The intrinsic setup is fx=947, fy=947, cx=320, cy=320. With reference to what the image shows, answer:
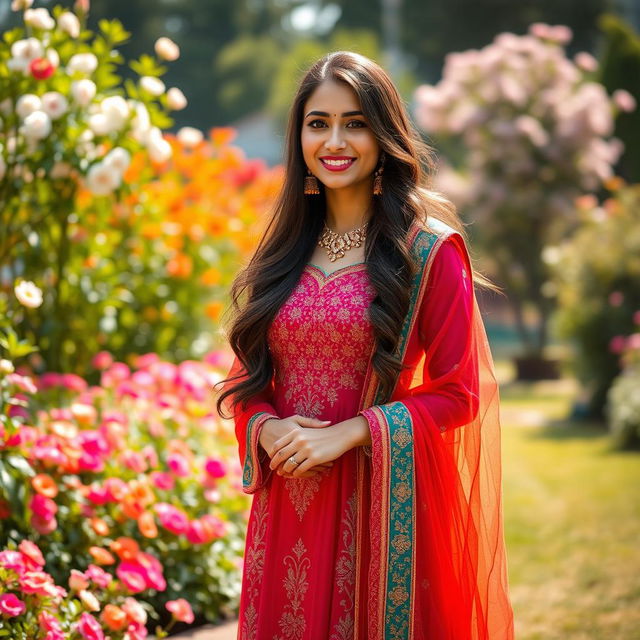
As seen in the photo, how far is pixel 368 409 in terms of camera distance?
216 cm

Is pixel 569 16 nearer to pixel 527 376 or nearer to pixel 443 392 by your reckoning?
pixel 527 376

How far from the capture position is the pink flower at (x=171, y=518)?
313 centimetres

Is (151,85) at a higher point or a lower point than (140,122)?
higher

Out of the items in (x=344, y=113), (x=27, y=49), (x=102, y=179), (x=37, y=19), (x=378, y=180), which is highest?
(x=37, y=19)

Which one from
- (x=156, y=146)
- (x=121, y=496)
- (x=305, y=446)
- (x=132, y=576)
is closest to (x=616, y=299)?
(x=156, y=146)

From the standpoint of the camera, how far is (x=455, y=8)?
98.5 ft

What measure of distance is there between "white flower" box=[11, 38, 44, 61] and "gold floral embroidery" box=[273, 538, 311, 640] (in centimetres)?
232

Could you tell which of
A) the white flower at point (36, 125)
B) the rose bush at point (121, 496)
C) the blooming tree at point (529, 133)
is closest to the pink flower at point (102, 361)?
the rose bush at point (121, 496)

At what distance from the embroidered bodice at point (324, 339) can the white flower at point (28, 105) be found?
72.5 inches

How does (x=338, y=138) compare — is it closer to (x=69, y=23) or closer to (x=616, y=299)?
(x=69, y=23)

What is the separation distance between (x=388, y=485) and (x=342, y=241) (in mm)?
623

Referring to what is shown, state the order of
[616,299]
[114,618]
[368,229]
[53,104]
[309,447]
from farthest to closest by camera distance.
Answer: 1. [616,299]
2. [53,104]
3. [114,618]
4. [368,229]
5. [309,447]

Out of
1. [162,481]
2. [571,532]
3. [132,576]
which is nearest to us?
[132,576]

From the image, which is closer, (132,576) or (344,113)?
(344,113)
